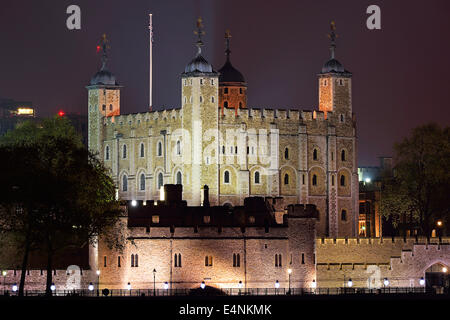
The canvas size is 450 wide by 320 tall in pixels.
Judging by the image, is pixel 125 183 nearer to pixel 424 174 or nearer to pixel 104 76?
pixel 104 76

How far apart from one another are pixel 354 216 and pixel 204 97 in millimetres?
17712

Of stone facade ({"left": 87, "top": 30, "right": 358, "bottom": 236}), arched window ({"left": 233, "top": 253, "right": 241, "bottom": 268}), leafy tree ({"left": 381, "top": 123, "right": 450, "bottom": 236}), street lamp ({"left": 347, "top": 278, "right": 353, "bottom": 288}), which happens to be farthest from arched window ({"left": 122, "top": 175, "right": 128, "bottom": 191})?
arched window ({"left": 233, "top": 253, "right": 241, "bottom": 268})

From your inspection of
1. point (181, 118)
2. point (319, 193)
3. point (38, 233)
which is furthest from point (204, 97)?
point (38, 233)

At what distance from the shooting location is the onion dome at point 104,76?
160m

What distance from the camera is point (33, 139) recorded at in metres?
146

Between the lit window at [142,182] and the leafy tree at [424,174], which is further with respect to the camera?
the lit window at [142,182]

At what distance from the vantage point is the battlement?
496 feet

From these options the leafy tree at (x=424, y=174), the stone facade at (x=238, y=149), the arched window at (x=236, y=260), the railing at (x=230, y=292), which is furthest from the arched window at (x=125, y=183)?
the arched window at (x=236, y=260)

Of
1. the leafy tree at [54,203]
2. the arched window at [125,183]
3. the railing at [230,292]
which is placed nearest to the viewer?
the railing at [230,292]

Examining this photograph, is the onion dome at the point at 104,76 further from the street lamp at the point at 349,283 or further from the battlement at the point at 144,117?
the street lamp at the point at 349,283

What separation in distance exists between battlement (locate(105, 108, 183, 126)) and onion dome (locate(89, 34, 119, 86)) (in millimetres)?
3323

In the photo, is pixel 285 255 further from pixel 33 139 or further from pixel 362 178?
pixel 362 178

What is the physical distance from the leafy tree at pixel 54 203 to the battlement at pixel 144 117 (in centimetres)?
3939

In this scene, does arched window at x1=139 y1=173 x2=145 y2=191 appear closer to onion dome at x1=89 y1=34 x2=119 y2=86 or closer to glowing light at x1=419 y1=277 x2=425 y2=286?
onion dome at x1=89 y1=34 x2=119 y2=86
